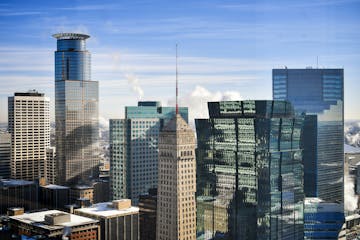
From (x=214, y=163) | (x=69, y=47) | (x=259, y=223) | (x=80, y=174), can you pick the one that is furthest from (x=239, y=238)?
(x=69, y=47)

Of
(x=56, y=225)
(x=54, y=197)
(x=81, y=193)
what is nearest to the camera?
(x=56, y=225)

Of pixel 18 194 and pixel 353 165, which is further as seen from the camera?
pixel 18 194

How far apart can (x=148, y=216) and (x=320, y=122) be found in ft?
13.3

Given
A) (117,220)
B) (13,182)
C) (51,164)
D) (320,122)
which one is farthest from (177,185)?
(51,164)

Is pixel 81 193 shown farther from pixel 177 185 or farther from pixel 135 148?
pixel 177 185

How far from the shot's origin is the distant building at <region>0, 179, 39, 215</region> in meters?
10.9

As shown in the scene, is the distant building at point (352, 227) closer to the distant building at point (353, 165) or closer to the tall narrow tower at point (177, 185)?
the distant building at point (353, 165)

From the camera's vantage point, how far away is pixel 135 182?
1271cm

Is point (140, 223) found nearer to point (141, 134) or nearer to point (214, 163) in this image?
point (214, 163)

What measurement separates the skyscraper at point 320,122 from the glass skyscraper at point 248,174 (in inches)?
27.7

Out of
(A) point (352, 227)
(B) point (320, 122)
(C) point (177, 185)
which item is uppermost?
(B) point (320, 122)

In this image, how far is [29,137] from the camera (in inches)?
568

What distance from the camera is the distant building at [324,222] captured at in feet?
26.1

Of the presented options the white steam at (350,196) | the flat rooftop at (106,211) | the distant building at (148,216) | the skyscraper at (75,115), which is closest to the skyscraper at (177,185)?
the distant building at (148,216)
